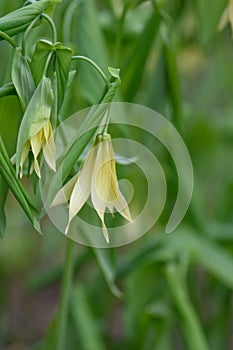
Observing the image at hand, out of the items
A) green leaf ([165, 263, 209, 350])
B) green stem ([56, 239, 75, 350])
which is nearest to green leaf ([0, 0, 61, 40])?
→ green stem ([56, 239, 75, 350])

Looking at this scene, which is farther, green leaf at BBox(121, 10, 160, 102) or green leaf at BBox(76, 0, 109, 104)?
green leaf at BBox(121, 10, 160, 102)

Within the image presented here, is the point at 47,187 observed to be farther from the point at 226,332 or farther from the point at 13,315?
the point at 13,315

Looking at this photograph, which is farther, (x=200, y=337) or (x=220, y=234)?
(x=220, y=234)

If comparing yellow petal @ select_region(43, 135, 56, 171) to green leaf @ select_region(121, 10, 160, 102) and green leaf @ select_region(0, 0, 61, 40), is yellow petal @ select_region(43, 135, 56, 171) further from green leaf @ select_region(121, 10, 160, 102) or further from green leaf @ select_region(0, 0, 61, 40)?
green leaf @ select_region(121, 10, 160, 102)

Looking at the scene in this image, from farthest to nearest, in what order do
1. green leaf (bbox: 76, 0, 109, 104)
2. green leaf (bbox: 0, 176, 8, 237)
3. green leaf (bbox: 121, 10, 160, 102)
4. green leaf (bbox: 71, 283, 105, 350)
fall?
green leaf (bbox: 71, 283, 105, 350) < green leaf (bbox: 121, 10, 160, 102) < green leaf (bbox: 76, 0, 109, 104) < green leaf (bbox: 0, 176, 8, 237)

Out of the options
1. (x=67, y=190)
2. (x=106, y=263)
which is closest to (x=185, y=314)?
(x=106, y=263)

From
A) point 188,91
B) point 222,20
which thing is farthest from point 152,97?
point 188,91

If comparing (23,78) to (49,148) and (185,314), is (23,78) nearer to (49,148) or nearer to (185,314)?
(49,148)
